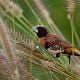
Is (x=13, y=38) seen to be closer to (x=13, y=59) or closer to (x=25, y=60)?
(x=25, y=60)

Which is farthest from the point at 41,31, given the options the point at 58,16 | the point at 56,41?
the point at 58,16

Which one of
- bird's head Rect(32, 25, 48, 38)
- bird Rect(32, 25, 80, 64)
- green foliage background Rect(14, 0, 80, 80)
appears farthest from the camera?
green foliage background Rect(14, 0, 80, 80)

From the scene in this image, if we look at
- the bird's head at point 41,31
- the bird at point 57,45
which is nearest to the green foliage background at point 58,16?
the bird's head at point 41,31

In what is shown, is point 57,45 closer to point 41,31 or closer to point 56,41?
point 56,41

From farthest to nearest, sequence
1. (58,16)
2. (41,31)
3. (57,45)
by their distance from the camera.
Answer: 1. (58,16)
2. (41,31)
3. (57,45)

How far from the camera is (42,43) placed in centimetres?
181

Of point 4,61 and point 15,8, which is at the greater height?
point 15,8

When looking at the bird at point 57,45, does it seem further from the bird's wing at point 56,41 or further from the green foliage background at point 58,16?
the green foliage background at point 58,16

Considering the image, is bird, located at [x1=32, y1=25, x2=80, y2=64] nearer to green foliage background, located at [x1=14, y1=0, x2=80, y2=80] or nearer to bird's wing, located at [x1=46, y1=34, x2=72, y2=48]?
bird's wing, located at [x1=46, y1=34, x2=72, y2=48]

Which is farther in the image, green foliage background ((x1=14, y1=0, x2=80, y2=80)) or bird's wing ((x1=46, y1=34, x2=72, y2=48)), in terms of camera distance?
green foliage background ((x1=14, y1=0, x2=80, y2=80))

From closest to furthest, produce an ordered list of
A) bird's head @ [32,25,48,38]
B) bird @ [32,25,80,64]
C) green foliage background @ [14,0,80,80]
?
bird @ [32,25,80,64]
bird's head @ [32,25,48,38]
green foliage background @ [14,0,80,80]

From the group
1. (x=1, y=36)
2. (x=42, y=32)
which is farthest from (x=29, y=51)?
(x=42, y=32)

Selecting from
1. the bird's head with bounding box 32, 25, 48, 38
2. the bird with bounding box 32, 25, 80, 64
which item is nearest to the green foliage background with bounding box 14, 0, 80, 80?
the bird's head with bounding box 32, 25, 48, 38

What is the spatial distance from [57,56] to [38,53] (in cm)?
10
